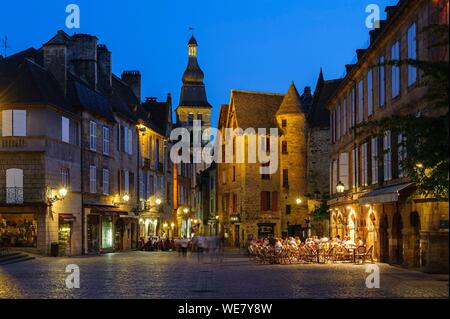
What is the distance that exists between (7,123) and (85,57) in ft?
42.9

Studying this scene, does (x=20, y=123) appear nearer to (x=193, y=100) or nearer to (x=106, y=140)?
(x=106, y=140)

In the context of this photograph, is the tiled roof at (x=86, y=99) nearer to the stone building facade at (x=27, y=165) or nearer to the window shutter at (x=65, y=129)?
the window shutter at (x=65, y=129)

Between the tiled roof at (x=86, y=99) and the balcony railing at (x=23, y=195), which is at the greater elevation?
the tiled roof at (x=86, y=99)

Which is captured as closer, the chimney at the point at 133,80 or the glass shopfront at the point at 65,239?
the glass shopfront at the point at 65,239

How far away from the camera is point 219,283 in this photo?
22109 mm

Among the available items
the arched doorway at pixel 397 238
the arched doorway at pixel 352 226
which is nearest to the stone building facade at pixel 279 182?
the arched doorway at pixel 352 226

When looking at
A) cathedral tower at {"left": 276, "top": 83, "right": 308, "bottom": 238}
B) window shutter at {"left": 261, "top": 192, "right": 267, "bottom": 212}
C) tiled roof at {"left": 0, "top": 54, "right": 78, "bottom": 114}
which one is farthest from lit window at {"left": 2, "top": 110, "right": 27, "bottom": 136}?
cathedral tower at {"left": 276, "top": 83, "right": 308, "bottom": 238}

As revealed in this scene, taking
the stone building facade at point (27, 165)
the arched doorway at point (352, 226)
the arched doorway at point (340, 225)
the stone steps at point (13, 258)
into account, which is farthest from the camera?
the arched doorway at point (340, 225)

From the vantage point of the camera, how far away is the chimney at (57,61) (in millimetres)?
44094

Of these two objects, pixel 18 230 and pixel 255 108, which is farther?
pixel 255 108

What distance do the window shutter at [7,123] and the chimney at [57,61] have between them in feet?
18.1

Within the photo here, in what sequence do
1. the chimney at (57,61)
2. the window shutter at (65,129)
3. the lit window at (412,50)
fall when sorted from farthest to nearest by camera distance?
the chimney at (57,61), the window shutter at (65,129), the lit window at (412,50)

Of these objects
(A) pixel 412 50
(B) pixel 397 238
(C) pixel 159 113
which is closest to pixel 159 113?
(C) pixel 159 113

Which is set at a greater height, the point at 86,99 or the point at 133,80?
the point at 133,80
